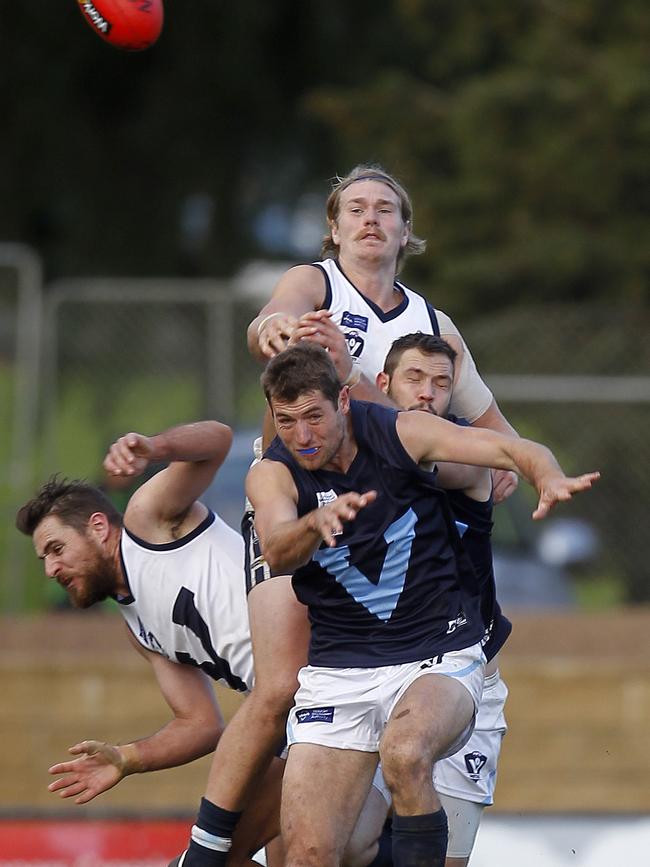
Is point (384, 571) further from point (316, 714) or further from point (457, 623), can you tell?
point (316, 714)

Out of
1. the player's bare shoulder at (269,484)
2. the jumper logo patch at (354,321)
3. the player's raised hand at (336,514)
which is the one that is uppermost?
the jumper logo patch at (354,321)

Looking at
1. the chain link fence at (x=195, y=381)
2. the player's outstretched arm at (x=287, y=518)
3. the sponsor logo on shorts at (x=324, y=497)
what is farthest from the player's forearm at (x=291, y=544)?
the chain link fence at (x=195, y=381)

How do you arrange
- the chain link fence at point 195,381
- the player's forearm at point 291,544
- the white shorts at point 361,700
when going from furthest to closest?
the chain link fence at point 195,381
the white shorts at point 361,700
the player's forearm at point 291,544

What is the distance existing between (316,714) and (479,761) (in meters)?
1.10

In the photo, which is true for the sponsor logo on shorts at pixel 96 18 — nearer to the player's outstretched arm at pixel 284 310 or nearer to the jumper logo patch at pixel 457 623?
the player's outstretched arm at pixel 284 310

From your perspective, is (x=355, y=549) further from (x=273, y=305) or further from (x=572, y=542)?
(x=572, y=542)

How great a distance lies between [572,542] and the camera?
11.1 meters

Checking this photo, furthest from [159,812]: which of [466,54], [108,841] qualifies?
[466,54]

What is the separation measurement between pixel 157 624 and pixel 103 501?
1.65ft

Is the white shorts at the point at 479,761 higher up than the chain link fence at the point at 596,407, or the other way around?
the chain link fence at the point at 596,407

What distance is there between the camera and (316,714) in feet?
16.5

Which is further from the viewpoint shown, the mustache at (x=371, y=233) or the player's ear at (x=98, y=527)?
the player's ear at (x=98, y=527)

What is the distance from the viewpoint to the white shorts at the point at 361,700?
16.4 ft

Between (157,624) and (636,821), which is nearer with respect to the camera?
(157,624)
